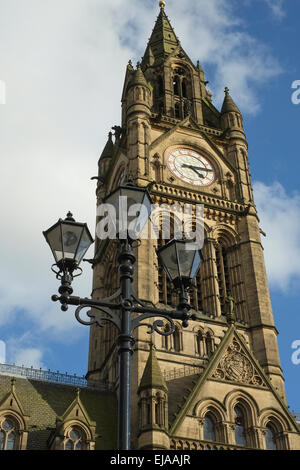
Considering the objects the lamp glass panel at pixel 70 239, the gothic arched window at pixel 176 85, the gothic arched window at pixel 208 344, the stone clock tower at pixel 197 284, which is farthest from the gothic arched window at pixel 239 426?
the gothic arched window at pixel 176 85

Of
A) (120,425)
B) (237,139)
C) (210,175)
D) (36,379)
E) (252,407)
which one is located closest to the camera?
(120,425)

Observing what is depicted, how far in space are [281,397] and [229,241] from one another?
13.0 metres

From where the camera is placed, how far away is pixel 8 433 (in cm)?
2981

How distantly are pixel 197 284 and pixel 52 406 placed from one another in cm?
1179

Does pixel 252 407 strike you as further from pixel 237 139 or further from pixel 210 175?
pixel 237 139

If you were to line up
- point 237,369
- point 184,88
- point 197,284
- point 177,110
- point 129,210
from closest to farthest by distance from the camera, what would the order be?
point 129,210 → point 237,369 → point 197,284 → point 177,110 → point 184,88

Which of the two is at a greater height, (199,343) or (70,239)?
(199,343)

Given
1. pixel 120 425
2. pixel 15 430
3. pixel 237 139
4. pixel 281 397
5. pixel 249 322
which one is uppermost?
pixel 237 139

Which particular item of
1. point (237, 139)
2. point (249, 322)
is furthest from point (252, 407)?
point (237, 139)

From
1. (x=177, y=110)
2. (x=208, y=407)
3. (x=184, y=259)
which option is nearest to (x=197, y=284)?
(x=208, y=407)

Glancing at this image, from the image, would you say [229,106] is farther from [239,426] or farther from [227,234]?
[239,426]

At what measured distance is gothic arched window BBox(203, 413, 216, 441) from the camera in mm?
31484

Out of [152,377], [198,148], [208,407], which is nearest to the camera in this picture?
[152,377]
